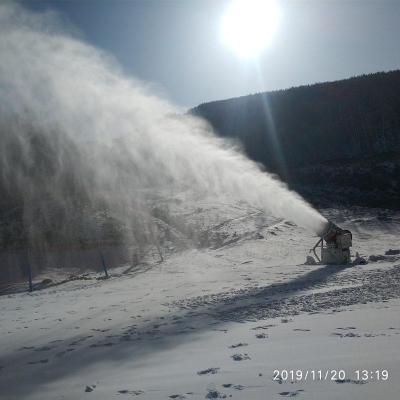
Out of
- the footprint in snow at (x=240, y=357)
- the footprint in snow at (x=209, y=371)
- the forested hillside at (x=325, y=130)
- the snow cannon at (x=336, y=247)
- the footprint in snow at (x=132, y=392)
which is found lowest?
the snow cannon at (x=336, y=247)

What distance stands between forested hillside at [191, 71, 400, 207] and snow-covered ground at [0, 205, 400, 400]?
97.7ft

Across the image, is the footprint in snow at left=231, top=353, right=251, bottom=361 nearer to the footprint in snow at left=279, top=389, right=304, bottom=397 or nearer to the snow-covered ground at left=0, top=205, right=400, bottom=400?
the snow-covered ground at left=0, top=205, right=400, bottom=400

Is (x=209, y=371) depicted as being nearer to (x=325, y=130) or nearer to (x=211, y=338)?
(x=211, y=338)

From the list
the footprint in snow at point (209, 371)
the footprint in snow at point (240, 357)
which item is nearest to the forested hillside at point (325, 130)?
the footprint in snow at point (240, 357)

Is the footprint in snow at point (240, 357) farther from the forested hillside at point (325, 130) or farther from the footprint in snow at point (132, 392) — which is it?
the forested hillside at point (325, 130)

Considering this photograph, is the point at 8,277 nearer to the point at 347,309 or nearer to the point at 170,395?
the point at 347,309

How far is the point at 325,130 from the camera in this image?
55.3 meters

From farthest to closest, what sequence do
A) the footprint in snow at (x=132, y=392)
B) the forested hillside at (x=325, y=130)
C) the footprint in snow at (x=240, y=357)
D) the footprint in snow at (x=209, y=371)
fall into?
the forested hillside at (x=325, y=130) → the footprint in snow at (x=240, y=357) → the footprint in snow at (x=209, y=371) → the footprint in snow at (x=132, y=392)

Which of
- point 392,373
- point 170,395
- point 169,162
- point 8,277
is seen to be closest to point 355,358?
point 392,373

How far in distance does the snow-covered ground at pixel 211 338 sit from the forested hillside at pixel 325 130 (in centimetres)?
2977

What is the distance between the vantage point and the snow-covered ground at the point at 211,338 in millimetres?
4637

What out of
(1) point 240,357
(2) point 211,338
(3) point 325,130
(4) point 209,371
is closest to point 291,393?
(4) point 209,371

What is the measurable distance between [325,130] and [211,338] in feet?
169

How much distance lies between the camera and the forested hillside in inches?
1711
